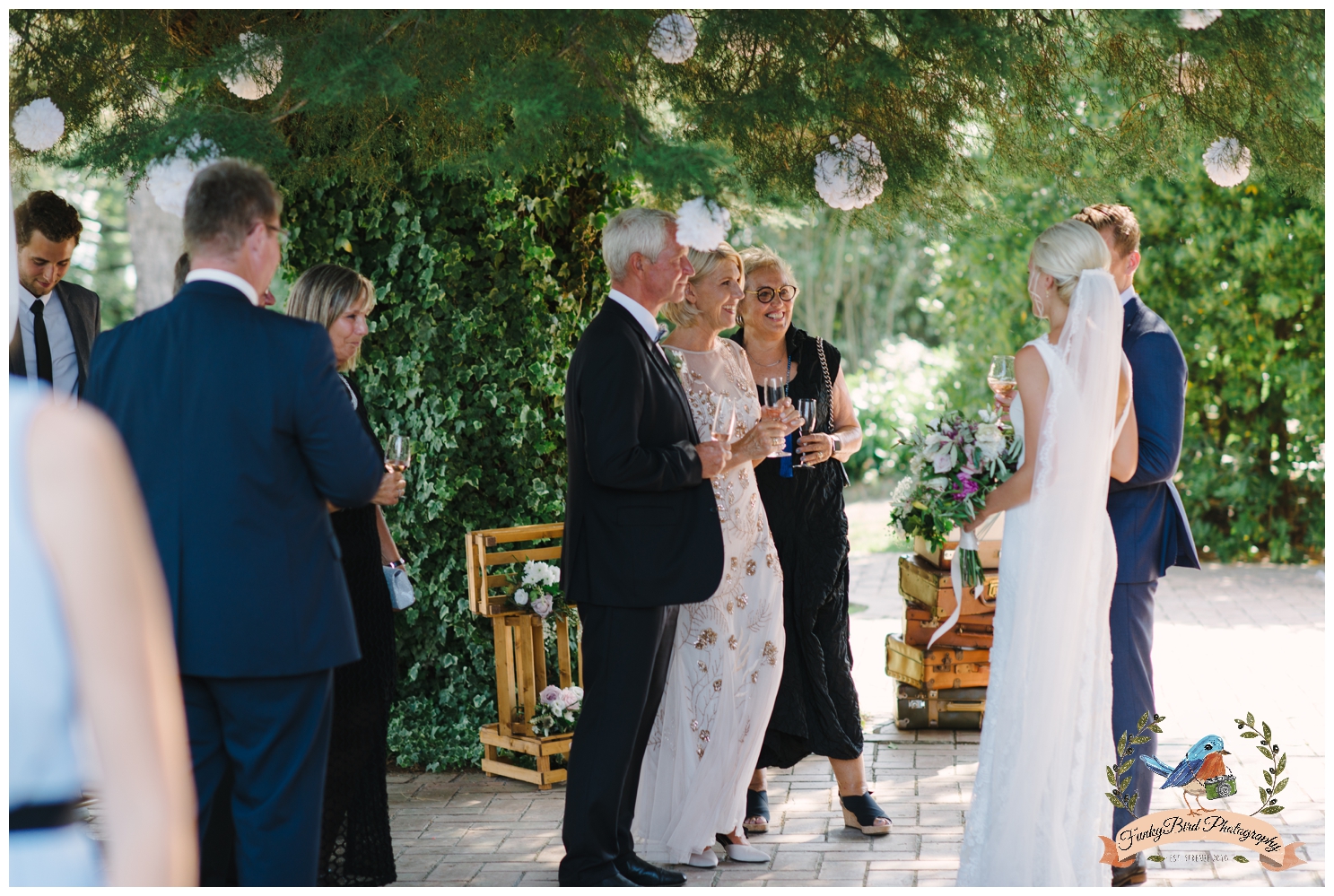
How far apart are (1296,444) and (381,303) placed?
786 centimetres

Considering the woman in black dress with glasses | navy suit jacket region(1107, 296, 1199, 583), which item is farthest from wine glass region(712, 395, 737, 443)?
navy suit jacket region(1107, 296, 1199, 583)

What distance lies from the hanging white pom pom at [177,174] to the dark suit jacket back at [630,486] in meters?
1.17

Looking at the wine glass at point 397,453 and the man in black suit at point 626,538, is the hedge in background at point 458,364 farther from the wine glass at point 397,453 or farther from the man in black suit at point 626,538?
the wine glass at point 397,453

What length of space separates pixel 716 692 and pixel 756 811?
70 cm

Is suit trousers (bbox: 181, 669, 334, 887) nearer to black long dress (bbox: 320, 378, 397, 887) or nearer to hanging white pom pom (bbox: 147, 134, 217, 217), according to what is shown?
black long dress (bbox: 320, 378, 397, 887)

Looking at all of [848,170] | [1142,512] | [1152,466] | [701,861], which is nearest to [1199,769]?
[1142,512]

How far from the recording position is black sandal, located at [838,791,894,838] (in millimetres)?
4445

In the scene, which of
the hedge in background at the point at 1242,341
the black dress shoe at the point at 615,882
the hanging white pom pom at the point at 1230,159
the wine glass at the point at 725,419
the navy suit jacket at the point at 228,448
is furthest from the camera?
the hedge in background at the point at 1242,341

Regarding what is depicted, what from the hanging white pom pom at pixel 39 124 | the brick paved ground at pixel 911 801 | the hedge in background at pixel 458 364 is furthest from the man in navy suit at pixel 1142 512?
the hanging white pom pom at pixel 39 124

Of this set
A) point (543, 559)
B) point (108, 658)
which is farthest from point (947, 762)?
point (108, 658)

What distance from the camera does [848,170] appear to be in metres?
3.56

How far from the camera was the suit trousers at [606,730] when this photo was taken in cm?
373

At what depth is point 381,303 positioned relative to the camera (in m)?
5.35

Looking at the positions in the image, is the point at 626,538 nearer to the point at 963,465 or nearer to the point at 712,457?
the point at 712,457
